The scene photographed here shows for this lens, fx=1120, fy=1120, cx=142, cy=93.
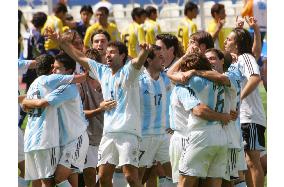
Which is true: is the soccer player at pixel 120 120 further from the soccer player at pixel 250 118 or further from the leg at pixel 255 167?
the leg at pixel 255 167

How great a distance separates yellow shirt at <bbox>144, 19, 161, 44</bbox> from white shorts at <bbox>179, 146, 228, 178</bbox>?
1124 cm

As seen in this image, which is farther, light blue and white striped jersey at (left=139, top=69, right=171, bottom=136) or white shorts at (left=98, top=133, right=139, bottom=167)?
light blue and white striped jersey at (left=139, top=69, right=171, bottom=136)

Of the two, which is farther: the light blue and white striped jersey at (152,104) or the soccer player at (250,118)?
the light blue and white striped jersey at (152,104)

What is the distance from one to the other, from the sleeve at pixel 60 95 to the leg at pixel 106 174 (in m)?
0.85

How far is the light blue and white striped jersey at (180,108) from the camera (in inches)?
442

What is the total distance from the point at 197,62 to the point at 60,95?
1779 mm

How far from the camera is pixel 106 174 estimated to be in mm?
12312

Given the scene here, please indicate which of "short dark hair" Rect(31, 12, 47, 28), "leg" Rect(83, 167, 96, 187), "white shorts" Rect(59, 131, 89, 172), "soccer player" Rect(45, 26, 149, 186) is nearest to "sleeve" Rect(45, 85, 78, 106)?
"soccer player" Rect(45, 26, 149, 186)

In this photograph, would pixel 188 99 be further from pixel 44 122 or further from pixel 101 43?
pixel 101 43

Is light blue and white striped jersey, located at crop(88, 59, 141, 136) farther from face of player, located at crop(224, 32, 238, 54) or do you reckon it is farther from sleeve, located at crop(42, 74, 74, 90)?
face of player, located at crop(224, 32, 238, 54)

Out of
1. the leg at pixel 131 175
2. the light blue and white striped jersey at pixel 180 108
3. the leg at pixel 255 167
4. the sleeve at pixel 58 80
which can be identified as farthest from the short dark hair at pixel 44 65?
the leg at pixel 255 167

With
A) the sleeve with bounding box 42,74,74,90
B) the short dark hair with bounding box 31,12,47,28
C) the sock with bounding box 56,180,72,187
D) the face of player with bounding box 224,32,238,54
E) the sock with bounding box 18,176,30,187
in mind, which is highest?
the short dark hair with bounding box 31,12,47,28

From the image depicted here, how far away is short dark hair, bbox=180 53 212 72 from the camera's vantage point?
36.7ft

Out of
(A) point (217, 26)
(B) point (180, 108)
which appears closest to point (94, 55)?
(B) point (180, 108)
